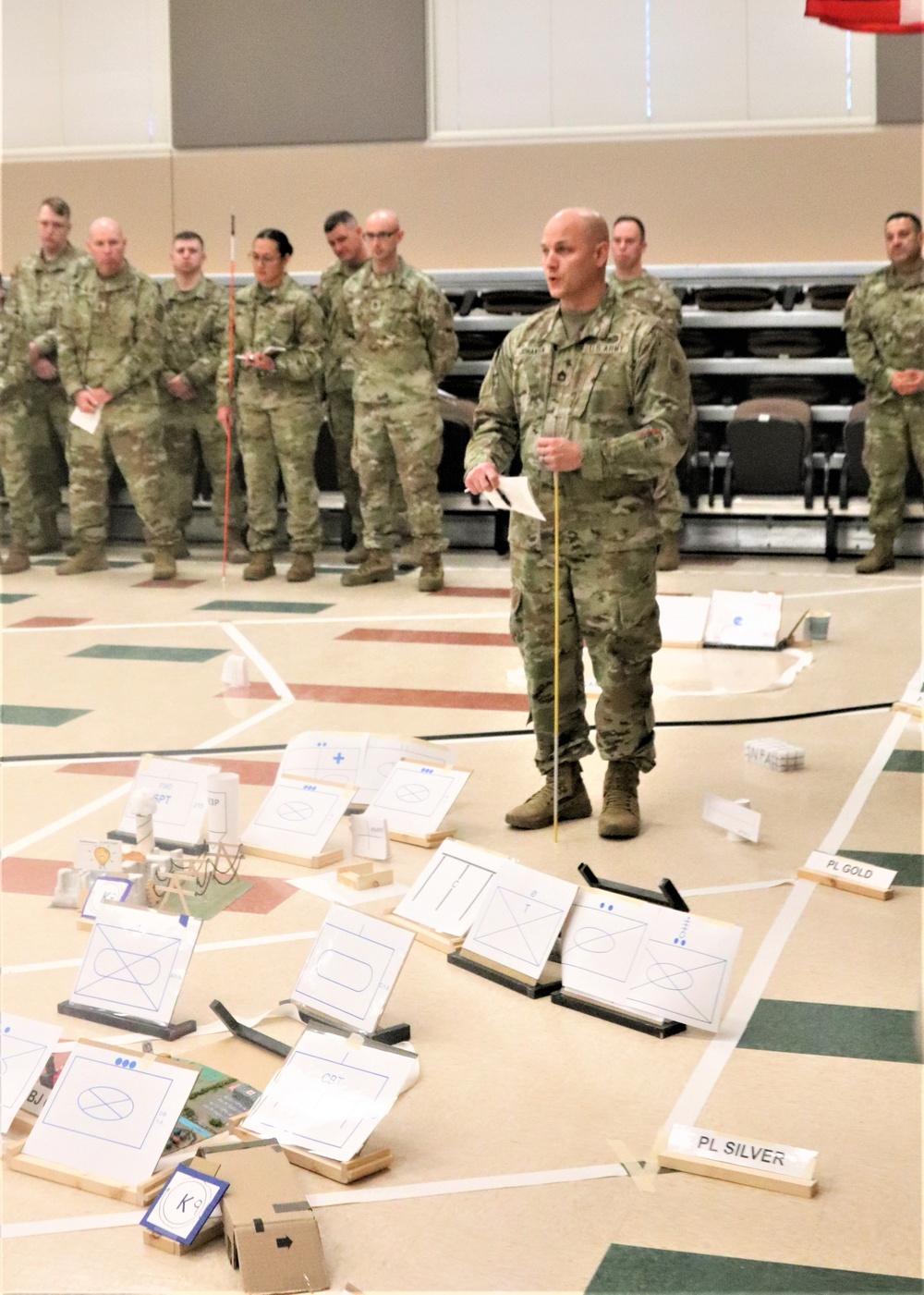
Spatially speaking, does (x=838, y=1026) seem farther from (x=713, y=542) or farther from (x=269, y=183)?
(x=269, y=183)

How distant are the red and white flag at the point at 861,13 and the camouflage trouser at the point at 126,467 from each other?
4.73 meters

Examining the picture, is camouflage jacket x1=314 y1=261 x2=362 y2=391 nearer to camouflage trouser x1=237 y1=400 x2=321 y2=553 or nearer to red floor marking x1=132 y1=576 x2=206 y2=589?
camouflage trouser x1=237 y1=400 x2=321 y2=553

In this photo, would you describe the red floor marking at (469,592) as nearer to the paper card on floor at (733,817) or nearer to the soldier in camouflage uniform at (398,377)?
the soldier in camouflage uniform at (398,377)

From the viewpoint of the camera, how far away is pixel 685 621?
722cm

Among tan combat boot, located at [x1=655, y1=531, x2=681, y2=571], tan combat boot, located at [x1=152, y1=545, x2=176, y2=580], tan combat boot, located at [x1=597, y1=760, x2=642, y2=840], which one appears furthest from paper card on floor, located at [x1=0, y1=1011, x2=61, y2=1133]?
tan combat boot, located at [x1=655, y1=531, x2=681, y2=571]

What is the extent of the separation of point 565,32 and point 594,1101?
10.8 meters

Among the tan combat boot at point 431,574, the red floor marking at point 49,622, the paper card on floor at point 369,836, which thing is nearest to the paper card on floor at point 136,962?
the paper card on floor at point 369,836

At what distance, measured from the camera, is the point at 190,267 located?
9.92m

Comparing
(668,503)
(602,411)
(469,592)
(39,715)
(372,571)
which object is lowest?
(39,715)

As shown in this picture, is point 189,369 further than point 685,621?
Yes

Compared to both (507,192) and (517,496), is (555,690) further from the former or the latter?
(507,192)

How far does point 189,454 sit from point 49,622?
2.64 m

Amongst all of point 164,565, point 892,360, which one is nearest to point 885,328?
point 892,360

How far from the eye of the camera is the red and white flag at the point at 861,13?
Result: 5672 mm
